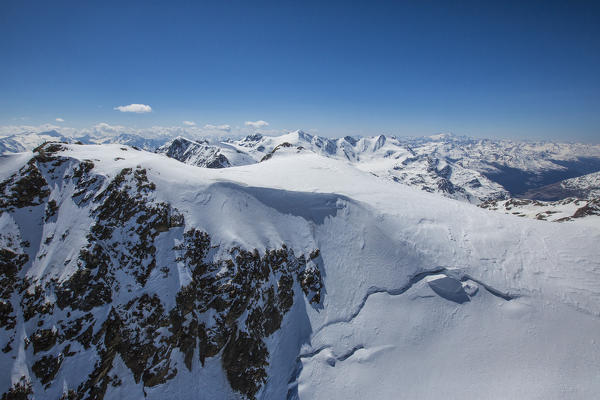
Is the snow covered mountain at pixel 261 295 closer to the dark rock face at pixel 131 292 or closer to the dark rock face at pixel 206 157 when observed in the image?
the dark rock face at pixel 131 292

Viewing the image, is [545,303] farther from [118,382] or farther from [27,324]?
[27,324]

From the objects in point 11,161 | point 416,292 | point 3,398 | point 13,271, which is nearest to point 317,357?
point 416,292

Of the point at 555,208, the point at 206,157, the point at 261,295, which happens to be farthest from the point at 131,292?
the point at 555,208

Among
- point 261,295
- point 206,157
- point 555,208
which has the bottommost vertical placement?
point 555,208

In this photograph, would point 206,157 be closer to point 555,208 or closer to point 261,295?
point 261,295

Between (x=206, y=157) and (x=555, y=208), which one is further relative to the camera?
(x=206, y=157)

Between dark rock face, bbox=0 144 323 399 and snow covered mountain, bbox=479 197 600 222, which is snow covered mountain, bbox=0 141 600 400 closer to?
dark rock face, bbox=0 144 323 399

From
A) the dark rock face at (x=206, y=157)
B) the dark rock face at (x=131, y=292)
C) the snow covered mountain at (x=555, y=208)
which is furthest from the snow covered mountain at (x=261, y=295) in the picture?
the dark rock face at (x=206, y=157)
